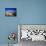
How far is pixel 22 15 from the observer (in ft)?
10.4

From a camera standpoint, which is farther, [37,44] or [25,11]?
[25,11]

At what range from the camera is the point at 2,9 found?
3.14 meters

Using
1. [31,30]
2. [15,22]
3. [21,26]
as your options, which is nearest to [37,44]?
[31,30]

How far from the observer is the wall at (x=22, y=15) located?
10.3 feet

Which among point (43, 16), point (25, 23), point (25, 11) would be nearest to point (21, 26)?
point (25, 23)

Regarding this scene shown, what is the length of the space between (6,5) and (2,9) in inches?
6.0

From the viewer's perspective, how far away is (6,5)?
3152 millimetres

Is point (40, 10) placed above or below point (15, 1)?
below

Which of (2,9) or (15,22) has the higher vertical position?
(2,9)

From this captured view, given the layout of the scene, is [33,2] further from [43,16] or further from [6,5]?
[6,5]

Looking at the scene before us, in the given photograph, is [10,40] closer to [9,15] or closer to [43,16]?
[9,15]

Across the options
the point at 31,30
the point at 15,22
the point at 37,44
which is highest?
the point at 15,22

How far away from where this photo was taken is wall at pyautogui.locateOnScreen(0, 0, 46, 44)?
313 cm

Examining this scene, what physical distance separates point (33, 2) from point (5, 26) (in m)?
0.99
